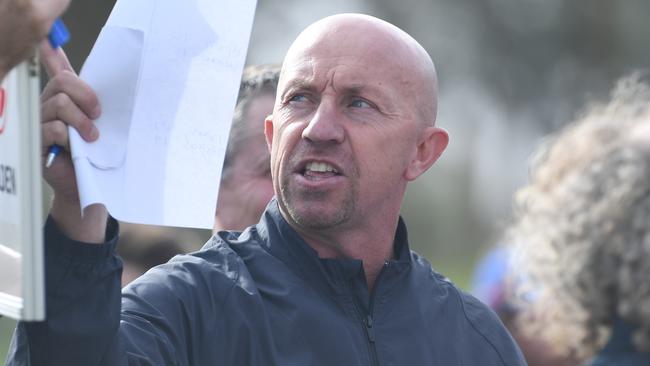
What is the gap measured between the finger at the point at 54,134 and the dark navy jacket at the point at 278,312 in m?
0.16

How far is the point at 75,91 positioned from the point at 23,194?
1.34 ft

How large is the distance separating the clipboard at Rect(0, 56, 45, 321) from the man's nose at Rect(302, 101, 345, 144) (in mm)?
1129

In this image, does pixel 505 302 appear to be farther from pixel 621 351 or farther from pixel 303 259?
pixel 621 351

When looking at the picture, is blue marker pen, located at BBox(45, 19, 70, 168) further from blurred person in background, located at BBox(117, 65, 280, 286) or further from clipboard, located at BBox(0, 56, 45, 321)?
blurred person in background, located at BBox(117, 65, 280, 286)

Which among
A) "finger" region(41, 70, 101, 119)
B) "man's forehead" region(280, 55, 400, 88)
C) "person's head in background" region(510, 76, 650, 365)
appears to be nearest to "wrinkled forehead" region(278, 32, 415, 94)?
"man's forehead" region(280, 55, 400, 88)

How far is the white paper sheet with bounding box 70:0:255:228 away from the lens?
261cm

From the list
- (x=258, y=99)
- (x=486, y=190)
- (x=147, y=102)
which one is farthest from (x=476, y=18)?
(x=147, y=102)

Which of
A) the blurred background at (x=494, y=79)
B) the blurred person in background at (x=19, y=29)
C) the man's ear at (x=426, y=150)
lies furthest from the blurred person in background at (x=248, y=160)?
the blurred background at (x=494, y=79)

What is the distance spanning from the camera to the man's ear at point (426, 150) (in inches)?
141

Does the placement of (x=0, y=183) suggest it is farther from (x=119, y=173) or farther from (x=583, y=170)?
(x=583, y=170)

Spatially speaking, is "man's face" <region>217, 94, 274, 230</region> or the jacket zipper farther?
"man's face" <region>217, 94, 274, 230</region>

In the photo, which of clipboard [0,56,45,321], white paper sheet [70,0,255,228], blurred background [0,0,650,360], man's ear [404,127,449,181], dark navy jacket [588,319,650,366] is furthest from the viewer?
blurred background [0,0,650,360]

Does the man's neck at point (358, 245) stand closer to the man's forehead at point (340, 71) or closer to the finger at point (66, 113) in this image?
the man's forehead at point (340, 71)

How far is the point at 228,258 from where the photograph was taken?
3152 millimetres
